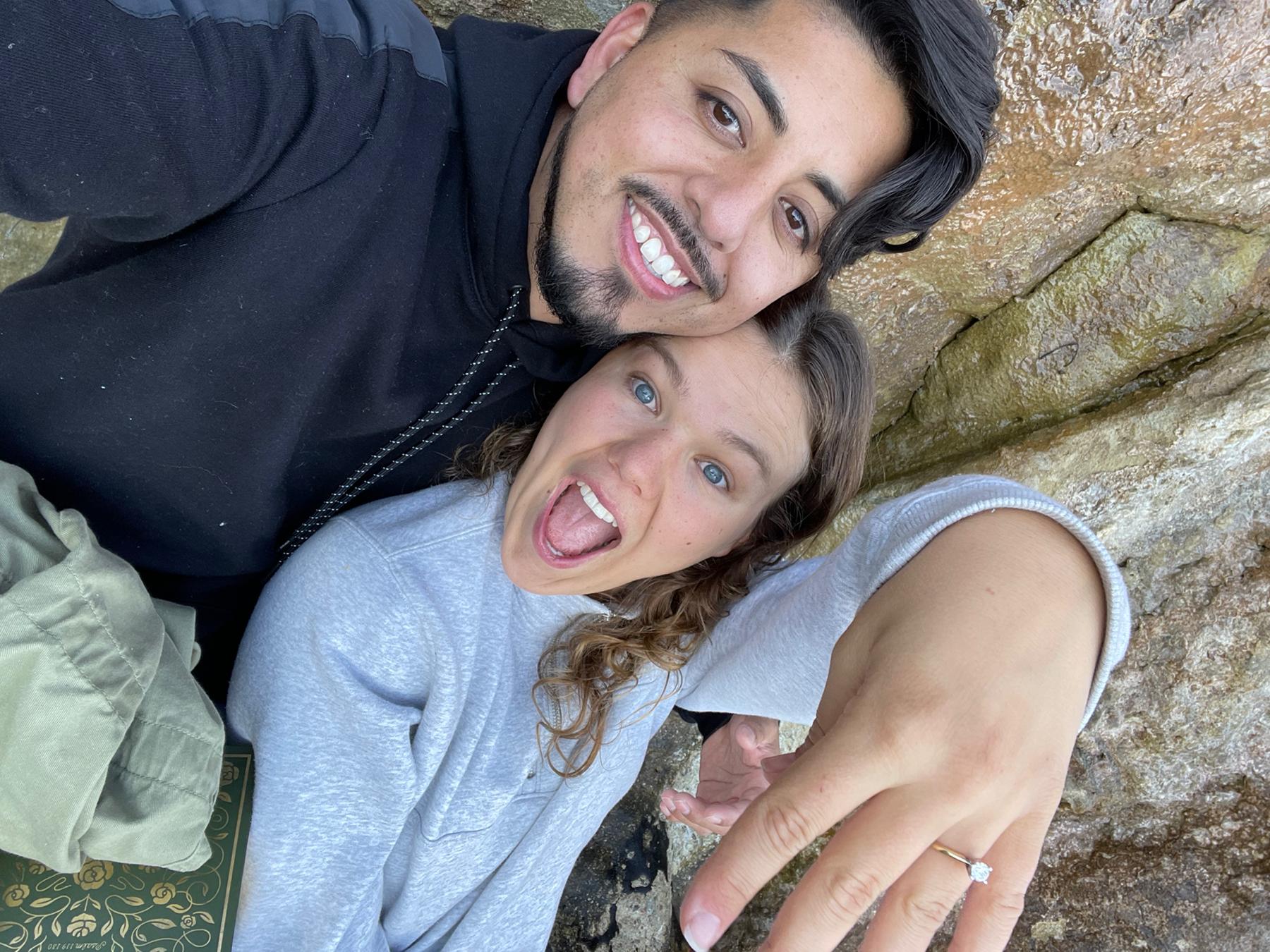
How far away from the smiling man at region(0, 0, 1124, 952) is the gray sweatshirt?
11 centimetres

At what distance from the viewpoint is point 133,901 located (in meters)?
1.21

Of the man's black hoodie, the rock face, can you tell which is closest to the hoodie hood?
the man's black hoodie

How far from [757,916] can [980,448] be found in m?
1.15

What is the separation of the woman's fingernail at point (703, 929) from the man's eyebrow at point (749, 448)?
691mm

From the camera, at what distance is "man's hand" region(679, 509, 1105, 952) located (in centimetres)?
68

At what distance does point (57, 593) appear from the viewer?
97cm

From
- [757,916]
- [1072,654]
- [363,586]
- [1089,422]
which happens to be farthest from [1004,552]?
[757,916]

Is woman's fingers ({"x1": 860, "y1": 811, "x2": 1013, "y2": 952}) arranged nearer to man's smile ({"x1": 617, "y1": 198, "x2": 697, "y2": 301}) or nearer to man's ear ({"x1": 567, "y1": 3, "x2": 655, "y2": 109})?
man's smile ({"x1": 617, "y1": 198, "x2": 697, "y2": 301})

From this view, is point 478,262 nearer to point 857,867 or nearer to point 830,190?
point 830,190

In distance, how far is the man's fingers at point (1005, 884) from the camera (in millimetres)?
764

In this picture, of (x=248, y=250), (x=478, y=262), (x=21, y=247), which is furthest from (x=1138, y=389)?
(x=21, y=247)

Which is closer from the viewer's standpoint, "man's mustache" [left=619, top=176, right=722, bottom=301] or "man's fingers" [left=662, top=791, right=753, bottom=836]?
"man's mustache" [left=619, top=176, right=722, bottom=301]

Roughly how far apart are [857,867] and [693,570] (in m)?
0.79

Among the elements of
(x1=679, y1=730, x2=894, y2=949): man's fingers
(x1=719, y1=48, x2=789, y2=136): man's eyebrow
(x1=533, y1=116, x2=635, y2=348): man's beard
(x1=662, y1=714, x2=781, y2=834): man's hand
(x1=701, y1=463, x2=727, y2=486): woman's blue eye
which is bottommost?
Result: (x1=662, y1=714, x2=781, y2=834): man's hand
